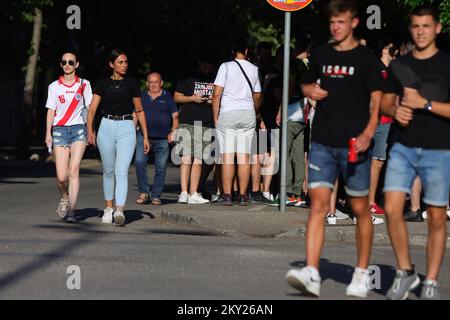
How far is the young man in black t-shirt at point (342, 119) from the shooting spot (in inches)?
350

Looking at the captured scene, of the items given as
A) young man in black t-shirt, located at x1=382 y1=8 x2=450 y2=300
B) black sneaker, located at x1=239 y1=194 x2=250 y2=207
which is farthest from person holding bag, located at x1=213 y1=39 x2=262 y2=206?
young man in black t-shirt, located at x1=382 y1=8 x2=450 y2=300

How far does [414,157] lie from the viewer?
891cm

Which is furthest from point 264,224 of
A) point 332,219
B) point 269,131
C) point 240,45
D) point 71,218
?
point 269,131

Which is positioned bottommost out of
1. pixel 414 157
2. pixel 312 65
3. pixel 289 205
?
pixel 289 205

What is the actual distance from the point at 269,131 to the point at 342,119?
26.6ft

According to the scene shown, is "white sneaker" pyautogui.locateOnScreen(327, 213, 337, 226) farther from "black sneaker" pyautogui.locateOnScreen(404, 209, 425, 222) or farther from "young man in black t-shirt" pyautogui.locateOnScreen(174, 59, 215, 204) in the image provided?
"young man in black t-shirt" pyautogui.locateOnScreen(174, 59, 215, 204)

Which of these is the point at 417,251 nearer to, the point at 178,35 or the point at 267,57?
the point at 267,57

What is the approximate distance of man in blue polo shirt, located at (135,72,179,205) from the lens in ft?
58.1

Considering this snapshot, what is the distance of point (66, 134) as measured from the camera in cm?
1410

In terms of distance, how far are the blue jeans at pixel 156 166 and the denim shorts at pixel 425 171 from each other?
8917mm

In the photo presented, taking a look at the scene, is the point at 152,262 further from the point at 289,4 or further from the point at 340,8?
the point at 289,4

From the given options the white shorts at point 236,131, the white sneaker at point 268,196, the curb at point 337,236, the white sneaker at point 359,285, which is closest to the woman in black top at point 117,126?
the curb at point 337,236
